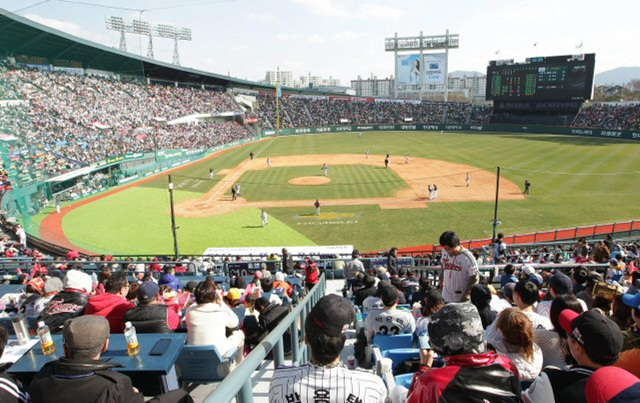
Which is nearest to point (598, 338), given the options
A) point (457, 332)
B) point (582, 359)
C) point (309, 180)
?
point (582, 359)

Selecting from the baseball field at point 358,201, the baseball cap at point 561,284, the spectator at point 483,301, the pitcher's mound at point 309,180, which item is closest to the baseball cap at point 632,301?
the baseball cap at point 561,284

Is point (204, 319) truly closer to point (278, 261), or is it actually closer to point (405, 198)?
point (278, 261)

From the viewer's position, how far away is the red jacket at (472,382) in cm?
252

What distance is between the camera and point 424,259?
17234 mm

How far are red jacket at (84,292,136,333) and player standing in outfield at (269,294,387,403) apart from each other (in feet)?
11.2

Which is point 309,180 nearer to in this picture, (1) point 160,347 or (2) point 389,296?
(2) point 389,296

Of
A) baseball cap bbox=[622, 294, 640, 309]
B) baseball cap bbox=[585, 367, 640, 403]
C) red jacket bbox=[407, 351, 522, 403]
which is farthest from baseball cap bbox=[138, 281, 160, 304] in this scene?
baseball cap bbox=[622, 294, 640, 309]

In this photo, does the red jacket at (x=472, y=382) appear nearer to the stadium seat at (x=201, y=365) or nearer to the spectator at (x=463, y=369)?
the spectator at (x=463, y=369)

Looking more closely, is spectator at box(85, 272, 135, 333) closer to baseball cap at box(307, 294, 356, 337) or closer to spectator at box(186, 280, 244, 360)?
spectator at box(186, 280, 244, 360)

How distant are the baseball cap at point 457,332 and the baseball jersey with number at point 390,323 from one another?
344cm

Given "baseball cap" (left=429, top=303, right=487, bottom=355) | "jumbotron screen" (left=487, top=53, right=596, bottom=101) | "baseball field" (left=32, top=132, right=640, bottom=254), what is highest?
"jumbotron screen" (left=487, top=53, right=596, bottom=101)

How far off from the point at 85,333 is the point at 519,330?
3.82 meters

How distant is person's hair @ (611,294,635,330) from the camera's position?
5000mm

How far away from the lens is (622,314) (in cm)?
507
